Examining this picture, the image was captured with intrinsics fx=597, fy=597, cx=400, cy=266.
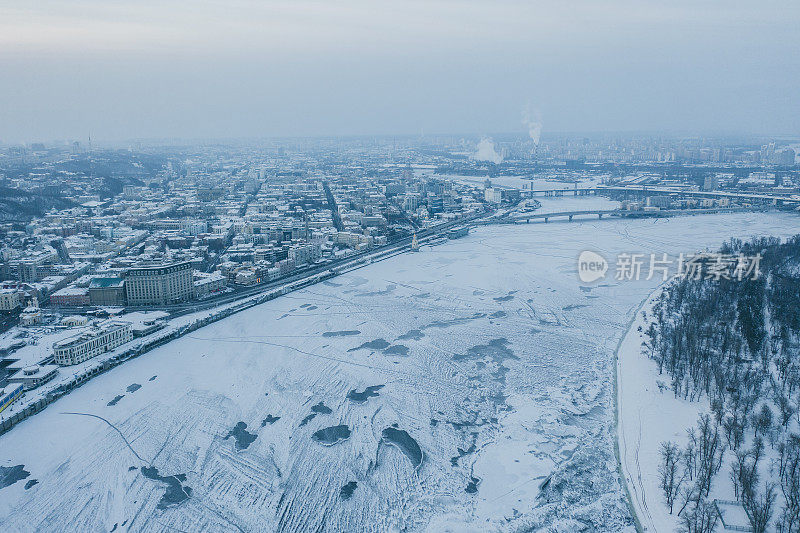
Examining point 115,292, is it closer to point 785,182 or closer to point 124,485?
point 124,485

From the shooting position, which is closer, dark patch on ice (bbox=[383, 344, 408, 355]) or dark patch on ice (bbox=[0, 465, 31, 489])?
dark patch on ice (bbox=[0, 465, 31, 489])

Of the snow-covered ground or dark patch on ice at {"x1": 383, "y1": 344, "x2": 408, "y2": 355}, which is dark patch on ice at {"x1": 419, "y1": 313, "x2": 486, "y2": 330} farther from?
the snow-covered ground

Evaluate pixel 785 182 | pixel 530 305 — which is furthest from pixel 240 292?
pixel 785 182

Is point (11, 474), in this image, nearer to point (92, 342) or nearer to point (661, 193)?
point (92, 342)

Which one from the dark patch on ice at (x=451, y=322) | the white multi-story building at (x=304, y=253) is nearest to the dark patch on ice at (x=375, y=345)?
the dark patch on ice at (x=451, y=322)

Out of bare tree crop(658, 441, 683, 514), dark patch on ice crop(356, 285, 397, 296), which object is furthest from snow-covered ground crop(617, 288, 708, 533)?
dark patch on ice crop(356, 285, 397, 296)

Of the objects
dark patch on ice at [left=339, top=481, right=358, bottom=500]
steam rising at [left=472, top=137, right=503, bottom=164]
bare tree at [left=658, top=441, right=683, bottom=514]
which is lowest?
dark patch on ice at [left=339, top=481, right=358, bottom=500]
